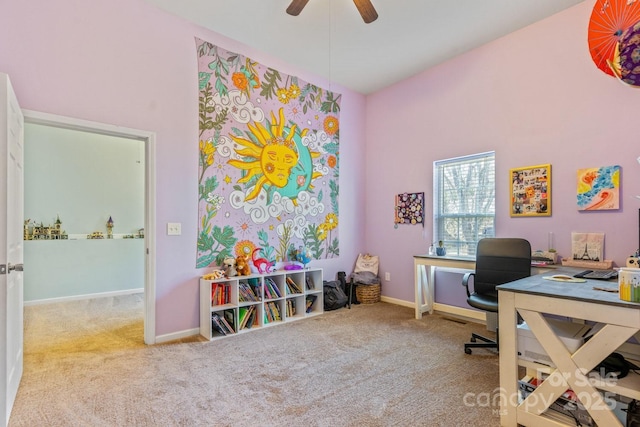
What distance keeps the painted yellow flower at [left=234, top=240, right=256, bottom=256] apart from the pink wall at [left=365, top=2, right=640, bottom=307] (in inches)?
75.8

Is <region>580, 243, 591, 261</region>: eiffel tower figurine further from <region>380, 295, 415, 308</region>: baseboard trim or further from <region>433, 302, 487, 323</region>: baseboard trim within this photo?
<region>380, 295, 415, 308</region>: baseboard trim

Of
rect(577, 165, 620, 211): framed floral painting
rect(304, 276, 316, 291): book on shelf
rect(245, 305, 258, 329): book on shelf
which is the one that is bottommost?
rect(245, 305, 258, 329): book on shelf

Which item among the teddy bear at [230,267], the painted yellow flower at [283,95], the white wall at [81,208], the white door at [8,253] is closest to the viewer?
the white door at [8,253]

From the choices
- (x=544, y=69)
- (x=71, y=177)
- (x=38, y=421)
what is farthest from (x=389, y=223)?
(x=71, y=177)

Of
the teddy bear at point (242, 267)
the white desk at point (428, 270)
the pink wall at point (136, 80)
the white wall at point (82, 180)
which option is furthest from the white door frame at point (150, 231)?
the white desk at point (428, 270)

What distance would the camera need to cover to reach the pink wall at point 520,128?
270 cm

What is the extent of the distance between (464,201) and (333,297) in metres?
1.96

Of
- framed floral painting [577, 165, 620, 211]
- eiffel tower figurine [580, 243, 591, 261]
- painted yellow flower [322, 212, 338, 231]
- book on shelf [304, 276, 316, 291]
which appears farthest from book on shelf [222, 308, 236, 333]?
framed floral painting [577, 165, 620, 211]

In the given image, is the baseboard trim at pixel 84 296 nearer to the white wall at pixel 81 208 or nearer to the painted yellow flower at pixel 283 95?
the white wall at pixel 81 208

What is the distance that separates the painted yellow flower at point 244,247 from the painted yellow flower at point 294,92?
1881 mm

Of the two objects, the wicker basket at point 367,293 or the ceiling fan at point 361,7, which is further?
the wicker basket at point 367,293

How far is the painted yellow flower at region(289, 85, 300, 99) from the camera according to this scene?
13.1 ft

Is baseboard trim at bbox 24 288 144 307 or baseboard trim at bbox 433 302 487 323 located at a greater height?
baseboard trim at bbox 433 302 487 323

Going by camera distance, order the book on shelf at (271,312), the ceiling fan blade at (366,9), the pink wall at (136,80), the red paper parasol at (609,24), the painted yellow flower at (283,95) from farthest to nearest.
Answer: the painted yellow flower at (283,95), the book on shelf at (271,312), the pink wall at (136,80), the ceiling fan blade at (366,9), the red paper parasol at (609,24)
